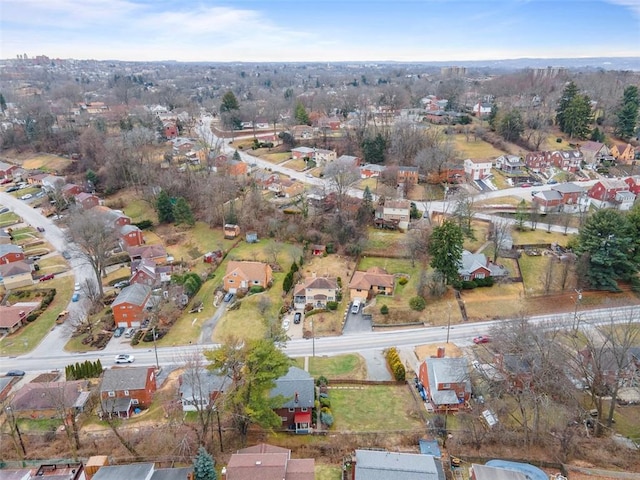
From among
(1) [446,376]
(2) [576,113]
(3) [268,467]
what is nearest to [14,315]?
(3) [268,467]

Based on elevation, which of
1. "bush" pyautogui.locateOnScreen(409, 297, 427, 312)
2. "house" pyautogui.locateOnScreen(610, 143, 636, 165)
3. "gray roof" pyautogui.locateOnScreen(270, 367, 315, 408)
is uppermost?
"house" pyautogui.locateOnScreen(610, 143, 636, 165)

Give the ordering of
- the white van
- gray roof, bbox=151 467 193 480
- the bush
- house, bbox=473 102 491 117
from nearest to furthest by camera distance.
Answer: gray roof, bbox=151 467 193 480
the bush
the white van
house, bbox=473 102 491 117

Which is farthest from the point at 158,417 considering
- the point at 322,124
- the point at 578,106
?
the point at 578,106

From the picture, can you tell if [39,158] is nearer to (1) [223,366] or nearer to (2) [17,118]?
(2) [17,118]

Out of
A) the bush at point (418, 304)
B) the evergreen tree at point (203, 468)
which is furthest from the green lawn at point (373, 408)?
the bush at point (418, 304)

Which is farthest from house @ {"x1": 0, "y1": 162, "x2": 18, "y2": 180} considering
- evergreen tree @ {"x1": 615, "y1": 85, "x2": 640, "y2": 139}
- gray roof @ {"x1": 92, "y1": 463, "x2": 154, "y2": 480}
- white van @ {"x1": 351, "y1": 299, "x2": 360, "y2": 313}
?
evergreen tree @ {"x1": 615, "y1": 85, "x2": 640, "y2": 139}

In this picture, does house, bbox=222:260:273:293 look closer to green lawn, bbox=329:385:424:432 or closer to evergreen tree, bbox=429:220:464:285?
green lawn, bbox=329:385:424:432

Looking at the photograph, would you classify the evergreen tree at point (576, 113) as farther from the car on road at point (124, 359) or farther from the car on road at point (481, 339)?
the car on road at point (124, 359)
